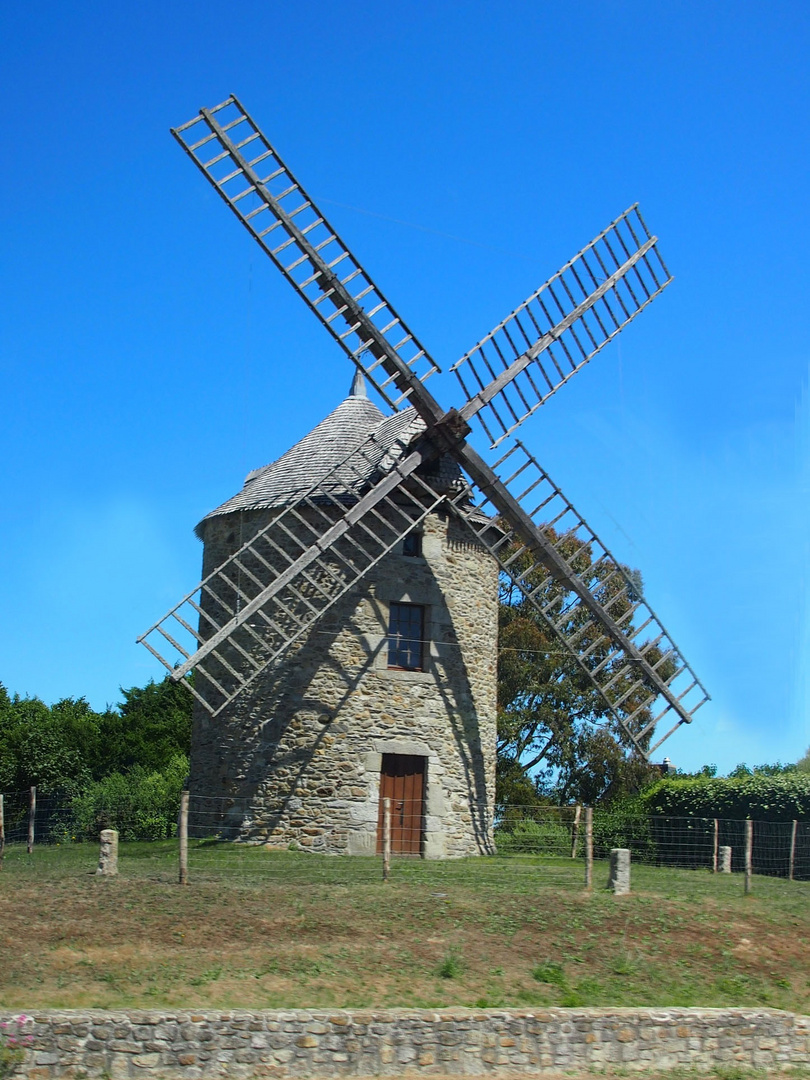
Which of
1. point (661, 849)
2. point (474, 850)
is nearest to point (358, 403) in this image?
point (474, 850)

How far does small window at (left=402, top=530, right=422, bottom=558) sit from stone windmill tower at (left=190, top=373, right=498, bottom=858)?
16mm

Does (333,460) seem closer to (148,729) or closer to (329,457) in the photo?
(329,457)

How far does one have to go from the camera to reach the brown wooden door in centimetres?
1811

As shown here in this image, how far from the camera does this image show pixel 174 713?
107 feet

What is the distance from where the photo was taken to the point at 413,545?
18969 millimetres

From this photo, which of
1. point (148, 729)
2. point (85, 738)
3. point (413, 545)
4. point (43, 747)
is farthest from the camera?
point (148, 729)

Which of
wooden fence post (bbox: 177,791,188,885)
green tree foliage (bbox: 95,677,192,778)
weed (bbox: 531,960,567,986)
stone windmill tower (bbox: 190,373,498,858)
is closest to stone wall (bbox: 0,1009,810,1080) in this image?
weed (bbox: 531,960,567,986)

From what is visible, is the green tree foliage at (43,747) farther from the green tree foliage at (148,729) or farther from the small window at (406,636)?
the small window at (406,636)

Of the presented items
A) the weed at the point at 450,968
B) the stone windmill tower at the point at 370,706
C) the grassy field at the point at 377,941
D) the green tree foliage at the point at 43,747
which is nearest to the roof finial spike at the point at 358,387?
the stone windmill tower at the point at 370,706

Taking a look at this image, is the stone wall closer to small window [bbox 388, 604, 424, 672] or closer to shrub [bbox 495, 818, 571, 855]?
small window [bbox 388, 604, 424, 672]

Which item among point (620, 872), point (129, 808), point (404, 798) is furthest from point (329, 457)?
point (129, 808)

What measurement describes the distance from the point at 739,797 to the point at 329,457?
976 centimetres

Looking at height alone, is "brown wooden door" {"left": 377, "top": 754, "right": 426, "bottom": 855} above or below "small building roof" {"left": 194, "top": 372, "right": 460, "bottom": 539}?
below

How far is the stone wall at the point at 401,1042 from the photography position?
28.4 feet
